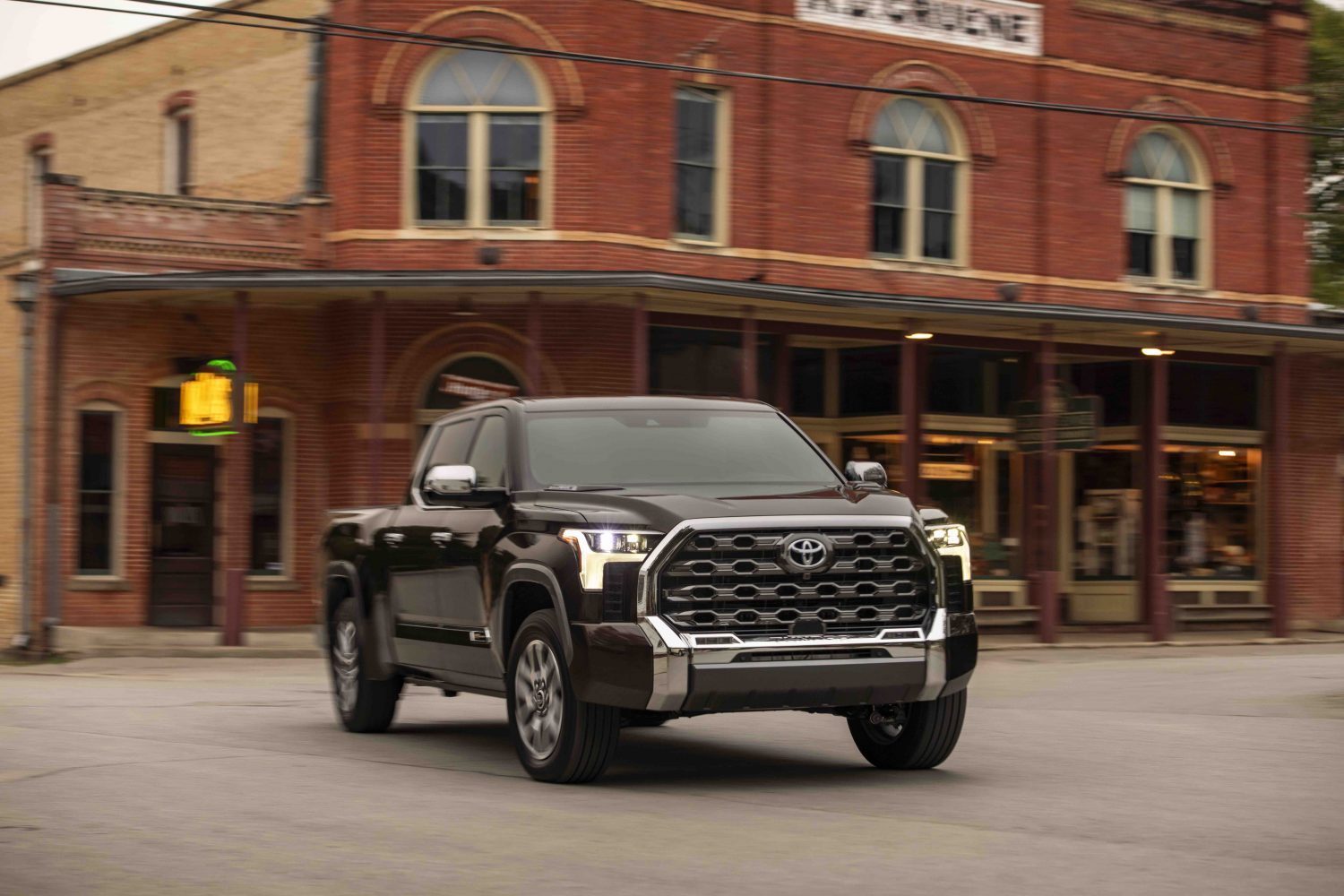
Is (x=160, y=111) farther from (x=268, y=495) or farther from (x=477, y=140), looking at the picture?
(x=268, y=495)

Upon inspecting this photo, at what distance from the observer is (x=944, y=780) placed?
9953mm

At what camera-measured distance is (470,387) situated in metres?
24.9

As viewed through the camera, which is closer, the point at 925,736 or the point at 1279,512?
the point at 925,736

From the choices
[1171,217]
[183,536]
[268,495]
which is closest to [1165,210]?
[1171,217]

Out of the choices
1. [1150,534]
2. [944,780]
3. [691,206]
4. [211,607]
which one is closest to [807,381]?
[691,206]

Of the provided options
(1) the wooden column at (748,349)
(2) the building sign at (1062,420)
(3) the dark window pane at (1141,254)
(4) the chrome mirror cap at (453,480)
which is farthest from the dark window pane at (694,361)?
(4) the chrome mirror cap at (453,480)

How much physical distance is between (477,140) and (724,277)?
3.72m

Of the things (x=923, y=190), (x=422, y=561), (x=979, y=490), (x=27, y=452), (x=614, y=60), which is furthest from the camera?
(x=979, y=490)

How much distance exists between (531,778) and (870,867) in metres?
3.06

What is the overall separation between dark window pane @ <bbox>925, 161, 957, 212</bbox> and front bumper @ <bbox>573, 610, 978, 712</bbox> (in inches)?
748

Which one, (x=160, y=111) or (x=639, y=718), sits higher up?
(x=160, y=111)

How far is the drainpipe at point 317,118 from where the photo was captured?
83.5 ft

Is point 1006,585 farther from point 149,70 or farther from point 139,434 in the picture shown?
point 149,70

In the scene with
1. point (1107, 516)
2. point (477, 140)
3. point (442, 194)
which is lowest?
point (1107, 516)
